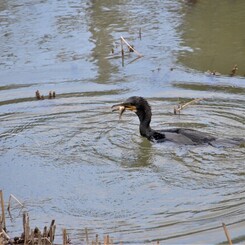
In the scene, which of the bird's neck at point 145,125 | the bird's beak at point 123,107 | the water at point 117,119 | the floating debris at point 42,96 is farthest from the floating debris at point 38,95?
the bird's neck at point 145,125

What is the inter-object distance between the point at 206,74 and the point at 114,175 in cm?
450

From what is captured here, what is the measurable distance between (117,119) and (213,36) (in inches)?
191

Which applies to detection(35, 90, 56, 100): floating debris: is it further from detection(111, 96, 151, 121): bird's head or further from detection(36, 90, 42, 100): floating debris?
detection(111, 96, 151, 121): bird's head

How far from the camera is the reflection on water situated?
14.9 meters

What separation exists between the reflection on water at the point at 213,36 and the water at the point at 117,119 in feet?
0.09

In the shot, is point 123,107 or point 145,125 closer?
point 145,125

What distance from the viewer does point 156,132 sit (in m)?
11.6

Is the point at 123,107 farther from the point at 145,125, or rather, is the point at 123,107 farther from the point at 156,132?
the point at 156,132

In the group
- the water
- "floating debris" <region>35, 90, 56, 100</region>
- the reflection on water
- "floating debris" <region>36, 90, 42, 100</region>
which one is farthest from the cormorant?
the reflection on water

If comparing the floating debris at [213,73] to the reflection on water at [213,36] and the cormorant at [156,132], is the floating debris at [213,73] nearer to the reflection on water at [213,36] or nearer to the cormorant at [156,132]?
the reflection on water at [213,36]

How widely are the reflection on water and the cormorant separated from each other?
9.53 ft

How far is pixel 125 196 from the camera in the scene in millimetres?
9617

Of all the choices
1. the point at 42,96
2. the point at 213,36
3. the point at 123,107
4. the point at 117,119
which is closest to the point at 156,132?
the point at 123,107

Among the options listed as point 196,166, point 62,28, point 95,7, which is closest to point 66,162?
point 196,166
